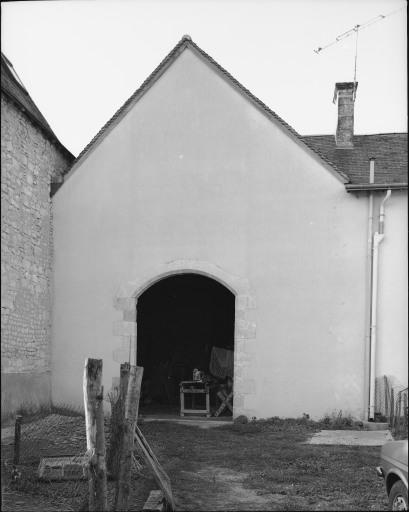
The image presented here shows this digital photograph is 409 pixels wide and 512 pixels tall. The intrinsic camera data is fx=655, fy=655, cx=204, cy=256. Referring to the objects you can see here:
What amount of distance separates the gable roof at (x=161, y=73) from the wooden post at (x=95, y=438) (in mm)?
6806

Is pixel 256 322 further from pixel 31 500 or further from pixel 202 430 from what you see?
pixel 31 500

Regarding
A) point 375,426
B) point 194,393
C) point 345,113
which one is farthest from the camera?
point 345,113

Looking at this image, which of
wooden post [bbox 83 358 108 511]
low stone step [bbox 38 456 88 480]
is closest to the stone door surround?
low stone step [bbox 38 456 88 480]

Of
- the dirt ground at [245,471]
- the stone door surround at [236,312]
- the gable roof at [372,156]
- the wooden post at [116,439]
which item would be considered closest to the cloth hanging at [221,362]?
the stone door surround at [236,312]

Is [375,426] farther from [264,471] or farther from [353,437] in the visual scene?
[264,471]

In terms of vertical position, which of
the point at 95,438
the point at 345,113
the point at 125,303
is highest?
the point at 345,113

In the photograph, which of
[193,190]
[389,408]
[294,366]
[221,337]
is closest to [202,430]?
[294,366]

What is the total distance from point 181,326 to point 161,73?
621 centimetres

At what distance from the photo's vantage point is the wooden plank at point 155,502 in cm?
543

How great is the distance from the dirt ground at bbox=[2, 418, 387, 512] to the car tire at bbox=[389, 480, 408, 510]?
0.79 m

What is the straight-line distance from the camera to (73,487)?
6.34 m

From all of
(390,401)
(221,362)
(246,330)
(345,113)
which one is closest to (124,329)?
(246,330)

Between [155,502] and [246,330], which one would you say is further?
[246,330]

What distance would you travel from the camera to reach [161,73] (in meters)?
11.1
